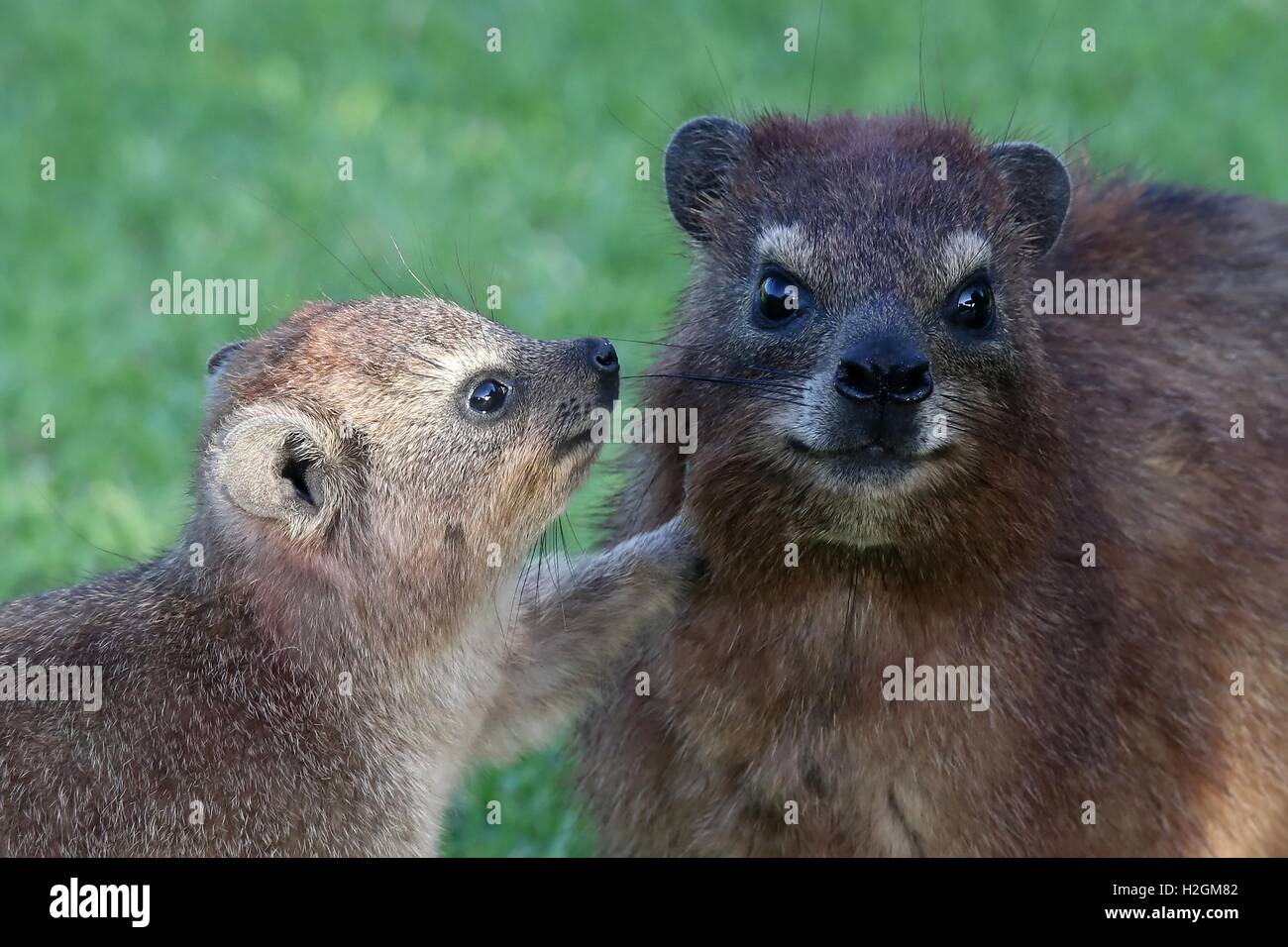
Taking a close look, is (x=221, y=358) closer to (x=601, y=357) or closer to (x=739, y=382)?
(x=601, y=357)

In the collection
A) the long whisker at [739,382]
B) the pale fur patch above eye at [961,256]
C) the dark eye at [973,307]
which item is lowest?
the long whisker at [739,382]

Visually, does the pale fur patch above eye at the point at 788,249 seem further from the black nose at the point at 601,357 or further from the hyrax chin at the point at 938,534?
the black nose at the point at 601,357

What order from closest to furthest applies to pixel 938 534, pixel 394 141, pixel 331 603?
pixel 938 534
pixel 331 603
pixel 394 141

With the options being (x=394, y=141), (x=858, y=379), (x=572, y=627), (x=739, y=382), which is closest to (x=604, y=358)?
(x=739, y=382)

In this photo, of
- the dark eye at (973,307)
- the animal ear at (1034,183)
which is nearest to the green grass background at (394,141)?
the animal ear at (1034,183)

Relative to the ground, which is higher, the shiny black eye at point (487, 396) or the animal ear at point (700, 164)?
the animal ear at point (700, 164)

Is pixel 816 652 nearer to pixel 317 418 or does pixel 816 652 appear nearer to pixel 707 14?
pixel 317 418

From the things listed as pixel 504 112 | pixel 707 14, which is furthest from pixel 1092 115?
pixel 504 112
